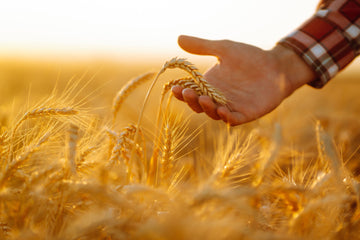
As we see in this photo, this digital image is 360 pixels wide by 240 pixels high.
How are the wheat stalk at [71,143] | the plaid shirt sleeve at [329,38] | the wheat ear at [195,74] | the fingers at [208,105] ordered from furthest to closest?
the plaid shirt sleeve at [329,38], the fingers at [208,105], the wheat ear at [195,74], the wheat stalk at [71,143]

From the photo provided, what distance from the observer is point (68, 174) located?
1114 millimetres

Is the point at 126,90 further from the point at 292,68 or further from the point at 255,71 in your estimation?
the point at 292,68

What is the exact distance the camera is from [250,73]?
2.36 meters

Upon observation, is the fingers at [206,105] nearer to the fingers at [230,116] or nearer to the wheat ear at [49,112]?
the fingers at [230,116]

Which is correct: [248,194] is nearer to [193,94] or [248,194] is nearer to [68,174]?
[68,174]

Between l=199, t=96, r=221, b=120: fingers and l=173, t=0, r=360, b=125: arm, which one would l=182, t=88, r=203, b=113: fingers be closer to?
l=199, t=96, r=221, b=120: fingers

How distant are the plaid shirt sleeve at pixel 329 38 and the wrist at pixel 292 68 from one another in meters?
0.04

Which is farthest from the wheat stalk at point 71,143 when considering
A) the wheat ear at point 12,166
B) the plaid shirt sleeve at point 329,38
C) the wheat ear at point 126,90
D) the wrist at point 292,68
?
the plaid shirt sleeve at point 329,38

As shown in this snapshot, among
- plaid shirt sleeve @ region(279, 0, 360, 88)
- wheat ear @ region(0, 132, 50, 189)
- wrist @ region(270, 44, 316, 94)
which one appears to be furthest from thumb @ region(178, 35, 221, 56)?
wheat ear @ region(0, 132, 50, 189)

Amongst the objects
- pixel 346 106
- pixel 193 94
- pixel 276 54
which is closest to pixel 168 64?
pixel 193 94

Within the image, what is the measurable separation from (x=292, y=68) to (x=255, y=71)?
0.99 ft

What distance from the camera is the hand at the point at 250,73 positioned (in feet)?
7.11

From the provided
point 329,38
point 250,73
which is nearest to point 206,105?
point 250,73

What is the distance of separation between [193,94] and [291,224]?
0.98 m
